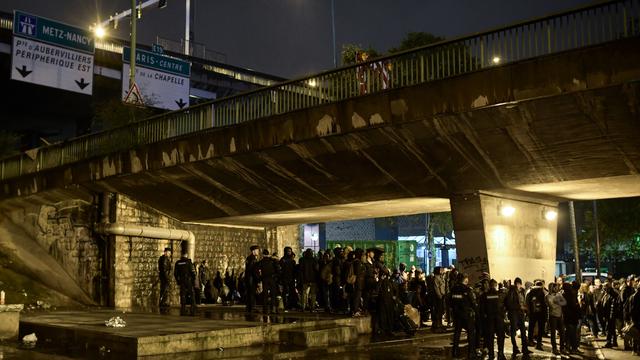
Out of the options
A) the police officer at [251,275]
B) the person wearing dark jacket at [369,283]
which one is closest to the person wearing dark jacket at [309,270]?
the police officer at [251,275]

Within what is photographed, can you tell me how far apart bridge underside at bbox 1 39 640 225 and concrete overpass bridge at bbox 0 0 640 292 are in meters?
0.04

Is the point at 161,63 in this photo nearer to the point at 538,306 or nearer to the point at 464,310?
the point at 538,306

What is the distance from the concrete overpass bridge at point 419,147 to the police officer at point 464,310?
394cm

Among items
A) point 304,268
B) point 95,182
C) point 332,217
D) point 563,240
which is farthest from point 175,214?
point 563,240

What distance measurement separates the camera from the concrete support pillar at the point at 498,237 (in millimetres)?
18156

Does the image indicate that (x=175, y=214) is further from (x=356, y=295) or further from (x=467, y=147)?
(x=467, y=147)

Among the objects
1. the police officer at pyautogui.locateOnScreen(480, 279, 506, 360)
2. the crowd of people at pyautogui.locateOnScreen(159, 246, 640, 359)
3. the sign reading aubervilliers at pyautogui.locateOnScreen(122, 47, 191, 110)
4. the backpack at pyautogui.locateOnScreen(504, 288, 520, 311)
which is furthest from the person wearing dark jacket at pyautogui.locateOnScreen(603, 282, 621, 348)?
the sign reading aubervilliers at pyautogui.locateOnScreen(122, 47, 191, 110)

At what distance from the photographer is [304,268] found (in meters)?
18.9

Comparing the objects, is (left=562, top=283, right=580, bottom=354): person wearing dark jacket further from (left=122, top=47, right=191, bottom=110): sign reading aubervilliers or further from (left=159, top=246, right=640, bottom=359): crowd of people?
(left=122, top=47, right=191, bottom=110): sign reading aubervilliers

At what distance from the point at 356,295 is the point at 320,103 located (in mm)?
5334

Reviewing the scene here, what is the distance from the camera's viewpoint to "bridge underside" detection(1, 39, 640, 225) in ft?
46.9

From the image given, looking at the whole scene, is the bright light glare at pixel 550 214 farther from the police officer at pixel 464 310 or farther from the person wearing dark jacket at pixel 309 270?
the police officer at pixel 464 310

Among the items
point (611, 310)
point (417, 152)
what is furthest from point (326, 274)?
point (611, 310)

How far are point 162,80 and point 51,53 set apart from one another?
186 inches
